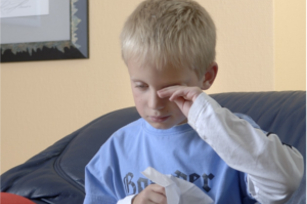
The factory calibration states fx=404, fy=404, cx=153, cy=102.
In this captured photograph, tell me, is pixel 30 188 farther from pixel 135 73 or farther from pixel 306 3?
pixel 306 3

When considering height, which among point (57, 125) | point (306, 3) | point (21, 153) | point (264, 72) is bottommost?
point (21, 153)

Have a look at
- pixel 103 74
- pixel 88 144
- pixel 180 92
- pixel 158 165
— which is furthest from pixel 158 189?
pixel 103 74

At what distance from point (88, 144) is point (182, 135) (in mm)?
723

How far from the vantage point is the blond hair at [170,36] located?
833 mm

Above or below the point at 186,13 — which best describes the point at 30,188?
below

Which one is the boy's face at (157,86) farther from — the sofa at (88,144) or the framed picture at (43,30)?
the framed picture at (43,30)

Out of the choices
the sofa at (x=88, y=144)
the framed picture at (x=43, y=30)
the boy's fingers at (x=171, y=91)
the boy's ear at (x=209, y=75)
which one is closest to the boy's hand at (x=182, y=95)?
the boy's fingers at (x=171, y=91)

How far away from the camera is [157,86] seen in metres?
0.82

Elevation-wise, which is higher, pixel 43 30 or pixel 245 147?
pixel 43 30

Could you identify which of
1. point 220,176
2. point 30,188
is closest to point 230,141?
point 220,176

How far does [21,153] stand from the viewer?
2.37m

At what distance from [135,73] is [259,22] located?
1.19m

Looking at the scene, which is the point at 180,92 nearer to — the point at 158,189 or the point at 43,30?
the point at 158,189

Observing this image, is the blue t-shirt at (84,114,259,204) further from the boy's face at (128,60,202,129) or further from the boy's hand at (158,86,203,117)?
the boy's hand at (158,86,203,117)
